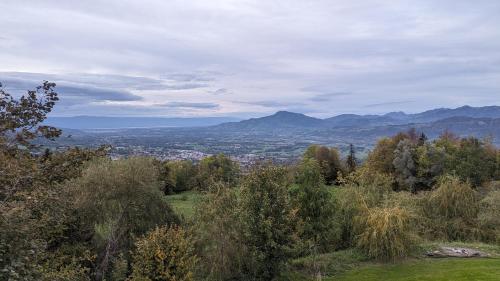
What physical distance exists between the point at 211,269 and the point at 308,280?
512 centimetres

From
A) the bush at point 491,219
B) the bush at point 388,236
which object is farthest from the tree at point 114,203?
the bush at point 491,219

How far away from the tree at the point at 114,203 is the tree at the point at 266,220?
217 inches

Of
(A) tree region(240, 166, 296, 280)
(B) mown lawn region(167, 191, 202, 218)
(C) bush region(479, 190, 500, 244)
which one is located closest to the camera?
(A) tree region(240, 166, 296, 280)

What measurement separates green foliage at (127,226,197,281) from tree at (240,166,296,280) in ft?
11.1

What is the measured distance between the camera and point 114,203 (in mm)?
21672

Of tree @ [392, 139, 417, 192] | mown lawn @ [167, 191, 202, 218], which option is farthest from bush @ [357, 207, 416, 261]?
tree @ [392, 139, 417, 192]

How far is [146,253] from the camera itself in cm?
1695

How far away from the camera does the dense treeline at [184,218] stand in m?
14.3

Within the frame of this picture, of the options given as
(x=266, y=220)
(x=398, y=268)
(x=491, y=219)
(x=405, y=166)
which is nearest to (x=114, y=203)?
(x=266, y=220)

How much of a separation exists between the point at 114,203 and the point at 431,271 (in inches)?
634

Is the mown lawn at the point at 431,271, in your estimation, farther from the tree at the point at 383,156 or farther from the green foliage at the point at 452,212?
the tree at the point at 383,156

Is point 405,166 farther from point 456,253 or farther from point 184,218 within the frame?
point 184,218

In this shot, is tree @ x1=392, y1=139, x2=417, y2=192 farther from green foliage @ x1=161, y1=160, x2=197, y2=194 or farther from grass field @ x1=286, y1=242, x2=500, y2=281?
grass field @ x1=286, y1=242, x2=500, y2=281

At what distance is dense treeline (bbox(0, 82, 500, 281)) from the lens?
14.3 meters
